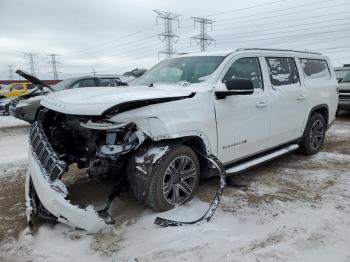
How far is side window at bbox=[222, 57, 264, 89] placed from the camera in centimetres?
458

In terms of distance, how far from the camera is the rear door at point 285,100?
204 inches

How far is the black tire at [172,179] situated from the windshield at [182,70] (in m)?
1.06

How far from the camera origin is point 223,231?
139 inches

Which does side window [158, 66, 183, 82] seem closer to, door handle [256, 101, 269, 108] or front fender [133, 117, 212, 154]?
door handle [256, 101, 269, 108]

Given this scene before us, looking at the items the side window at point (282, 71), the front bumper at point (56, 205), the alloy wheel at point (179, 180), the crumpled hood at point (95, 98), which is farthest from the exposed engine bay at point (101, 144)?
the side window at point (282, 71)

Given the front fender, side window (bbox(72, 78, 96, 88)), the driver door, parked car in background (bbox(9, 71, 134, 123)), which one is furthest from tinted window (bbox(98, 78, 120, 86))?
the front fender

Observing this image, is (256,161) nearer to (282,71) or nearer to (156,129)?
(282,71)

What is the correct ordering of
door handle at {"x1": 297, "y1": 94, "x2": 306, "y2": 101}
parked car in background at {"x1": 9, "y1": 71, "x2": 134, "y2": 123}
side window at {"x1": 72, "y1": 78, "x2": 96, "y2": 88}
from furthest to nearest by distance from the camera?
side window at {"x1": 72, "y1": 78, "x2": 96, "y2": 88} < parked car in background at {"x1": 9, "y1": 71, "x2": 134, "y2": 123} < door handle at {"x1": 297, "y1": 94, "x2": 306, "y2": 101}

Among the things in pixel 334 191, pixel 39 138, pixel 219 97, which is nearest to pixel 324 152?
pixel 334 191

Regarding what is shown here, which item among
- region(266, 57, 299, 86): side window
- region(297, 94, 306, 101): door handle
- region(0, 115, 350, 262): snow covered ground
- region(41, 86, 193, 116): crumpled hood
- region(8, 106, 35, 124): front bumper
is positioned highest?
region(266, 57, 299, 86): side window

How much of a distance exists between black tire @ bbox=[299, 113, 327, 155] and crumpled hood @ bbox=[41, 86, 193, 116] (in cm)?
305

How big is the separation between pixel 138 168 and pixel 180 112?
2.48 feet

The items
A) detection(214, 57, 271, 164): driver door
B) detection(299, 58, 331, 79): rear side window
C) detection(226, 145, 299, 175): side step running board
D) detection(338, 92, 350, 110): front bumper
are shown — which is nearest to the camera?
detection(214, 57, 271, 164): driver door

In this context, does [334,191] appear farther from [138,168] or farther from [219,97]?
[138,168]
